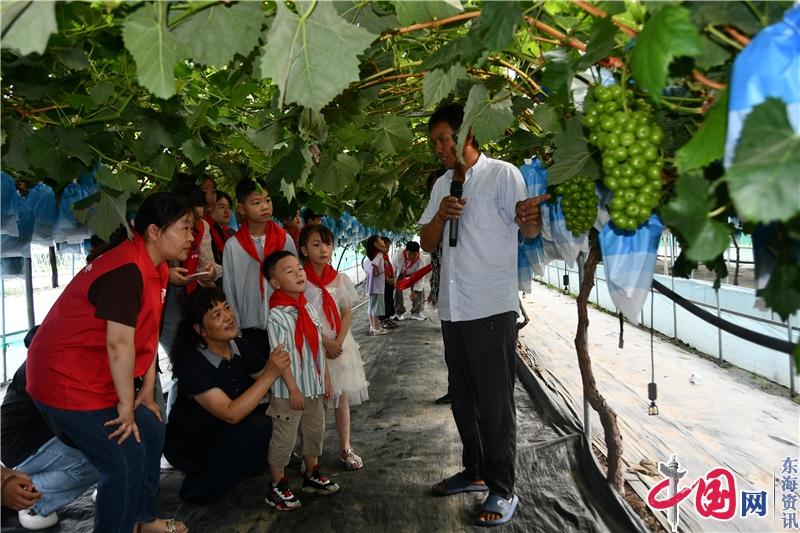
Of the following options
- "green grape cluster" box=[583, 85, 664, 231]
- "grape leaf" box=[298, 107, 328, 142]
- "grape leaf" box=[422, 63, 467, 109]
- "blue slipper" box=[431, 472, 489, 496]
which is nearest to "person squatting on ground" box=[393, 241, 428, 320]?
"blue slipper" box=[431, 472, 489, 496]

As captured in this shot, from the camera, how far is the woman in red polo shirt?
80.5 inches

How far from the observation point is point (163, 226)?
222 cm

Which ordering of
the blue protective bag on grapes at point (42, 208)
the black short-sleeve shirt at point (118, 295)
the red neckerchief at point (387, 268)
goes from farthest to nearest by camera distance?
1. the red neckerchief at point (387, 268)
2. the blue protective bag on grapes at point (42, 208)
3. the black short-sleeve shirt at point (118, 295)

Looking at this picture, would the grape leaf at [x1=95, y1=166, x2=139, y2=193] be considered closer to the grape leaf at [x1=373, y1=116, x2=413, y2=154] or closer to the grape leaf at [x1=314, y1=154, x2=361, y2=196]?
the grape leaf at [x1=314, y1=154, x2=361, y2=196]

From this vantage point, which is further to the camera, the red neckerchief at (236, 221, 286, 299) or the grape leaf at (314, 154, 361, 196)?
the red neckerchief at (236, 221, 286, 299)

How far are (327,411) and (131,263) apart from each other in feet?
9.36

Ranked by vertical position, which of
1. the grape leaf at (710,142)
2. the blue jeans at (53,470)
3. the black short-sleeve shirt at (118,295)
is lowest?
the blue jeans at (53,470)

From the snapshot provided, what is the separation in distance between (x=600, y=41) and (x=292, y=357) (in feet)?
7.50

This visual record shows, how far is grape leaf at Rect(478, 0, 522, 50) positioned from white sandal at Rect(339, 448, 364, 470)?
2.79 metres

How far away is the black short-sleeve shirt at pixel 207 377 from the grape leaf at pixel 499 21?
7.56 ft

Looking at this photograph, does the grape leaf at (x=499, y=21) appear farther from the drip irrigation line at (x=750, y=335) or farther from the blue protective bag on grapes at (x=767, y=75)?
the drip irrigation line at (x=750, y=335)

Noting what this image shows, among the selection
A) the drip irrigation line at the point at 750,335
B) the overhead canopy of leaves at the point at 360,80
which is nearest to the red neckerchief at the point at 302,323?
the overhead canopy of leaves at the point at 360,80

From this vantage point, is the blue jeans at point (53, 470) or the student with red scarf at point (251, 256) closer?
the blue jeans at point (53, 470)

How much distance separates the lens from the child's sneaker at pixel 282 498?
9.43ft
